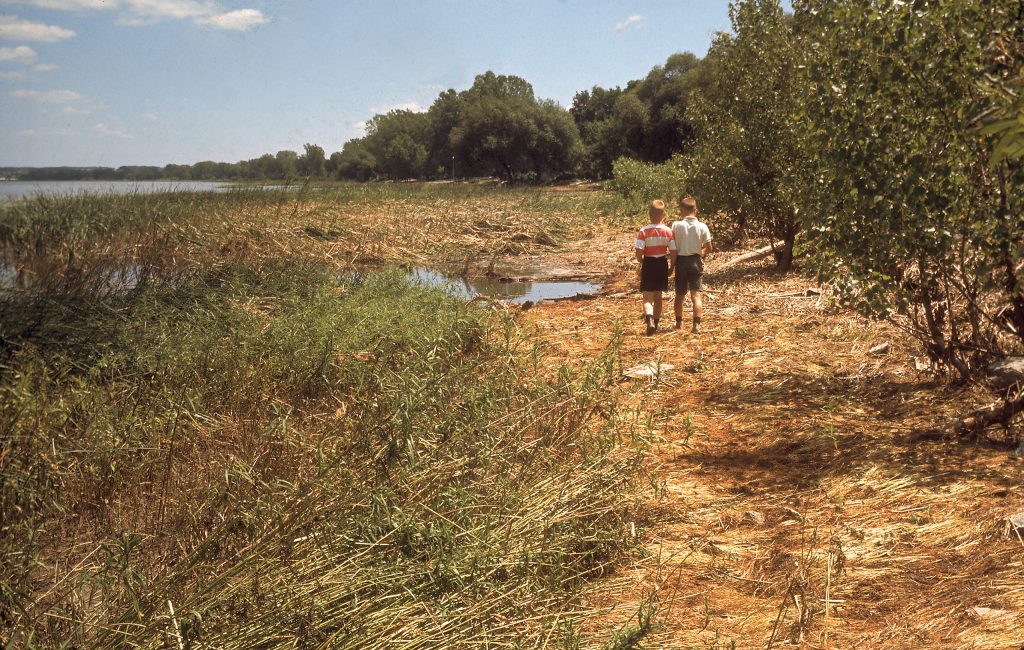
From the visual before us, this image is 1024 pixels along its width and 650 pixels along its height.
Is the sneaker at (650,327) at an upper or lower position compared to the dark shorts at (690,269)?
lower

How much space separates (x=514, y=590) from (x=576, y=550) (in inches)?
32.8

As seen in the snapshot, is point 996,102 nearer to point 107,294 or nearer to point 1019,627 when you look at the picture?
point 1019,627

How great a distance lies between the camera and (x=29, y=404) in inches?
218

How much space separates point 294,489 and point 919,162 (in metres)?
4.69

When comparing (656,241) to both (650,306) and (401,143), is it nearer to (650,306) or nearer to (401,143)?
(650,306)

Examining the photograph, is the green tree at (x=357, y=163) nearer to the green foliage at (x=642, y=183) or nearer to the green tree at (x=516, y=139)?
the green tree at (x=516, y=139)

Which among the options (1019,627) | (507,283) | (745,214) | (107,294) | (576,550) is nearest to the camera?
(1019,627)

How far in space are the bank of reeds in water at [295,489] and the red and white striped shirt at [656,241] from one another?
254 cm

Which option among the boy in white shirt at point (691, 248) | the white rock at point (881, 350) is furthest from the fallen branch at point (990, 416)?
the boy in white shirt at point (691, 248)

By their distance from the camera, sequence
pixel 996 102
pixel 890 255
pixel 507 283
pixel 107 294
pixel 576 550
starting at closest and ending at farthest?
pixel 576 550 → pixel 996 102 → pixel 890 255 → pixel 107 294 → pixel 507 283

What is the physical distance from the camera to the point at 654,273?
32.5 feet

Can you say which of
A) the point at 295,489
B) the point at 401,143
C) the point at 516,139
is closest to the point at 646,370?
the point at 295,489

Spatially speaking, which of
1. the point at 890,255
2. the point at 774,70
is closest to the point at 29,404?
the point at 890,255

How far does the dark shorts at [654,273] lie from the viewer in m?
9.88
